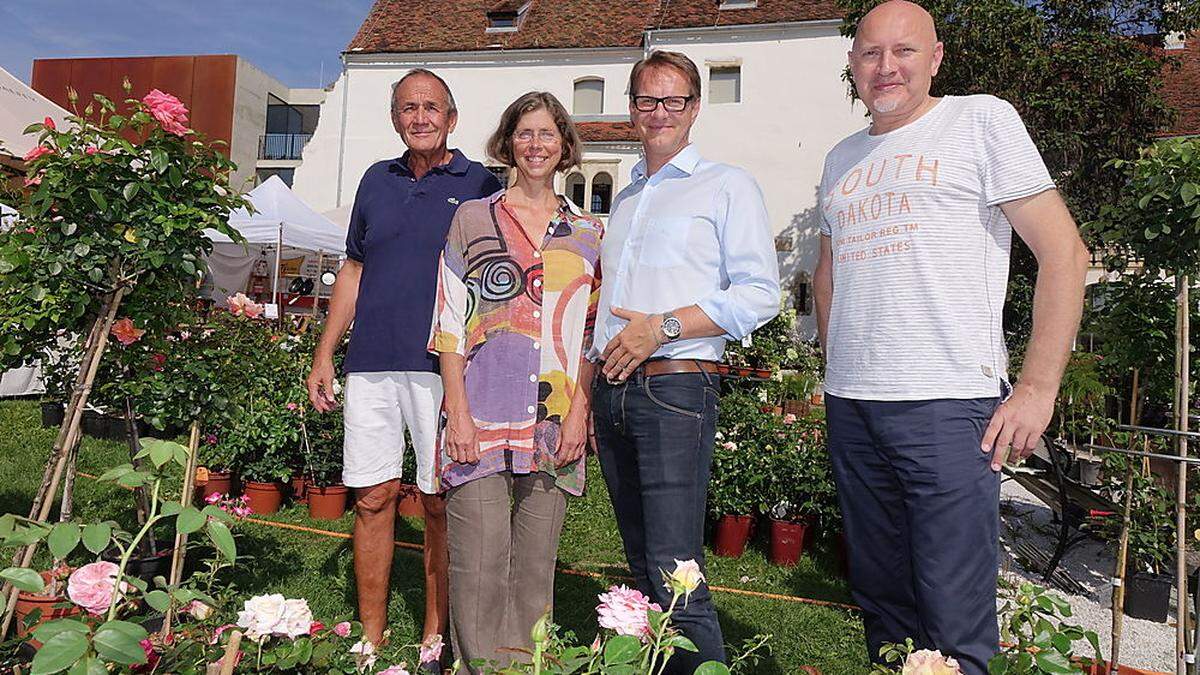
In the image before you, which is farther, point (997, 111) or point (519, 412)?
point (519, 412)

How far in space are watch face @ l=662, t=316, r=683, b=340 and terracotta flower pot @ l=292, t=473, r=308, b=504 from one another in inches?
162

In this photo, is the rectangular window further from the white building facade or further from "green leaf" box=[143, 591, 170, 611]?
"green leaf" box=[143, 591, 170, 611]

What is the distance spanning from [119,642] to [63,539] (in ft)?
0.64

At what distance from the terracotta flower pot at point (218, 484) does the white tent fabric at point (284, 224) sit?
6379mm

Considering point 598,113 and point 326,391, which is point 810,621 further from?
point 598,113

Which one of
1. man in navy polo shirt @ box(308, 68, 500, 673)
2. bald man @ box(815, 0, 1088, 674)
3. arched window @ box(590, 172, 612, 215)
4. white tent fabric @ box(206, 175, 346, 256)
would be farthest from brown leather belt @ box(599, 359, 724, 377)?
arched window @ box(590, 172, 612, 215)

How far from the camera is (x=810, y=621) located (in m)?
3.78

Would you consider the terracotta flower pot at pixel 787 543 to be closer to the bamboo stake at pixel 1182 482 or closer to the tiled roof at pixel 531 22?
the bamboo stake at pixel 1182 482

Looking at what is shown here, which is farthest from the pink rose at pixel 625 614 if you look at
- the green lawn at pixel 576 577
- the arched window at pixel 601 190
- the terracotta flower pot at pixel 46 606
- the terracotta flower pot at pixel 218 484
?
the arched window at pixel 601 190

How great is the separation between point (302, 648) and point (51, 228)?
1.85 m

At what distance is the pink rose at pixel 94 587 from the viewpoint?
4.40 ft

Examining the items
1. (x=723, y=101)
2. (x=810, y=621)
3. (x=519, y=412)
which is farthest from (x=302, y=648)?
(x=723, y=101)

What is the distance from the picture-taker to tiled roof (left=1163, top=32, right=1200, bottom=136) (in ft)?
59.7

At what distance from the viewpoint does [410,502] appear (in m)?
5.28
